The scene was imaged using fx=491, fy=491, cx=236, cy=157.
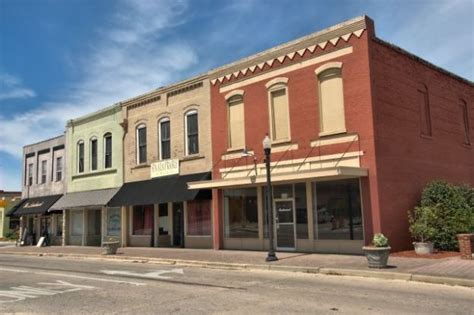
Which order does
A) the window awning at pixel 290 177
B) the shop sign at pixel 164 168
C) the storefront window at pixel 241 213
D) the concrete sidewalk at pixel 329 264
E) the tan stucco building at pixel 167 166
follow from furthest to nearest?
the shop sign at pixel 164 168 < the tan stucco building at pixel 167 166 < the storefront window at pixel 241 213 < the window awning at pixel 290 177 < the concrete sidewalk at pixel 329 264

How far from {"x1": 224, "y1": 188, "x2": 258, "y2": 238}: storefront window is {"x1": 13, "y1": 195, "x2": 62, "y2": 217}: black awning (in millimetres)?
15573

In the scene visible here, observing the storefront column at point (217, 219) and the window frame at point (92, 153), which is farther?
the window frame at point (92, 153)

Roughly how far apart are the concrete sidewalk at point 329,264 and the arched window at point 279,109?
4.77 metres

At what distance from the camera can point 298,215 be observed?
1911cm

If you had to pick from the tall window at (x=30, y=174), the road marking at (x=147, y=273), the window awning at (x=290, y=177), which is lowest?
the road marking at (x=147, y=273)

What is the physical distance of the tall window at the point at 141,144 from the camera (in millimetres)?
26750

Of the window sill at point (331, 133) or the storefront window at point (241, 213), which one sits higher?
the window sill at point (331, 133)

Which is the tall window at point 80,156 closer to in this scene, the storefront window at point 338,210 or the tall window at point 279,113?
the tall window at point 279,113

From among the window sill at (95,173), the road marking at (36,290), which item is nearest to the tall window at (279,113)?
the road marking at (36,290)

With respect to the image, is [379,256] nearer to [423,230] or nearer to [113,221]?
[423,230]

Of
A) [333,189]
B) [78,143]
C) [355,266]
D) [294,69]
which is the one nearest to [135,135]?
[78,143]

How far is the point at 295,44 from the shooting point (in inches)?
759

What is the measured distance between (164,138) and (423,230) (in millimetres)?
13913

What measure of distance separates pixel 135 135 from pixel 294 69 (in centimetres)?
1124
